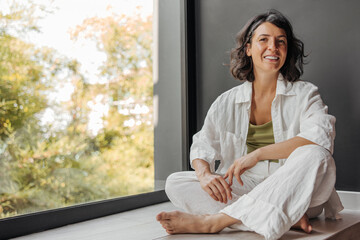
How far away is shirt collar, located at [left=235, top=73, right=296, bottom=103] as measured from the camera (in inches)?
73.3

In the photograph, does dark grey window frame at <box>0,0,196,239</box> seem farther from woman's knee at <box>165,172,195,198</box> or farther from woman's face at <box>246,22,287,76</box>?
woman's face at <box>246,22,287,76</box>

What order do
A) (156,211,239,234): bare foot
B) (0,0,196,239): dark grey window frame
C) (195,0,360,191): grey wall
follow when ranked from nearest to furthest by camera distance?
(156,211,239,234): bare foot → (195,0,360,191): grey wall → (0,0,196,239): dark grey window frame

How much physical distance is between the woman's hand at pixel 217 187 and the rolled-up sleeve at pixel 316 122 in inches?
15.0

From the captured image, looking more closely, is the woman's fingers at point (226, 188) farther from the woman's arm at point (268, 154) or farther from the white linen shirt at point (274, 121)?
the white linen shirt at point (274, 121)

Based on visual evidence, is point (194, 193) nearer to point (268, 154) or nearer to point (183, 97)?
point (268, 154)

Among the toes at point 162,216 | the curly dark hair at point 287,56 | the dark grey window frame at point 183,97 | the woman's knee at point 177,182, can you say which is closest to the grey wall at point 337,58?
the curly dark hair at point 287,56

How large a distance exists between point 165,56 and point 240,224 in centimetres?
178

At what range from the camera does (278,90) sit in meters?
1.87

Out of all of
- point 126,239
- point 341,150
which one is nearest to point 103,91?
point 126,239

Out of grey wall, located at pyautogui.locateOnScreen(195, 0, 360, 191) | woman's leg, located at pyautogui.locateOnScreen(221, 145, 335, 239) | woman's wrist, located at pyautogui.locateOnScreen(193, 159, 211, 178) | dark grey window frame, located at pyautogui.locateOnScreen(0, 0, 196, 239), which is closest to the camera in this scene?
woman's leg, located at pyautogui.locateOnScreen(221, 145, 335, 239)

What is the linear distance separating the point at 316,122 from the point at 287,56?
499mm

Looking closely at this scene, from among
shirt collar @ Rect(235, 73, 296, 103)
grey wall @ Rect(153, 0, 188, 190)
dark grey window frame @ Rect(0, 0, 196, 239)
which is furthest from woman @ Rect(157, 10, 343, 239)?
grey wall @ Rect(153, 0, 188, 190)

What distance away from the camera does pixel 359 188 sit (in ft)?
7.22

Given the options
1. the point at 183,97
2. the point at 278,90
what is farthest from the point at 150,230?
the point at 183,97
